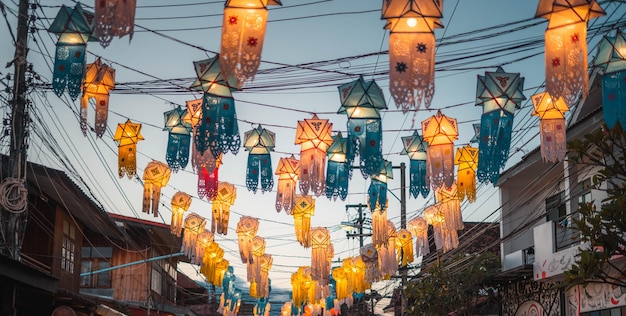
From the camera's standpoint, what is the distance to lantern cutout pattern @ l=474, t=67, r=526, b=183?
14.6 m

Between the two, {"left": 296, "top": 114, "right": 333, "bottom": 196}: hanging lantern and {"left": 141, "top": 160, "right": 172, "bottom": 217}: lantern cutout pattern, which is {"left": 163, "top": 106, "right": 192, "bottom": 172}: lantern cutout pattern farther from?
{"left": 141, "top": 160, "right": 172, "bottom": 217}: lantern cutout pattern

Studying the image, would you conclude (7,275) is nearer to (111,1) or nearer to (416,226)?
(111,1)

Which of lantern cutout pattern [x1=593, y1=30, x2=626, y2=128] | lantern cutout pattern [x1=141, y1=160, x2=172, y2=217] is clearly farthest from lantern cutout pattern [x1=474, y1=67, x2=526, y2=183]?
lantern cutout pattern [x1=141, y1=160, x2=172, y2=217]

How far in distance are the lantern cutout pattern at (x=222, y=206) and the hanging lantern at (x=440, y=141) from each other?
752 centimetres

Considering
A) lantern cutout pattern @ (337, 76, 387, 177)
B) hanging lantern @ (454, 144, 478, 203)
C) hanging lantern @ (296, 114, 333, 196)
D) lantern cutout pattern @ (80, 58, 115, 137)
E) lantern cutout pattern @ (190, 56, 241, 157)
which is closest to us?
lantern cutout pattern @ (190, 56, 241, 157)

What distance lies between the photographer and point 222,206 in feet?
74.2

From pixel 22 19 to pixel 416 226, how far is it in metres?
13.7

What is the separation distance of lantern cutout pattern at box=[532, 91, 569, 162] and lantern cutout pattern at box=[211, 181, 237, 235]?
9.83 meters

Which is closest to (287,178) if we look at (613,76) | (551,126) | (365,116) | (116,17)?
(365,116)

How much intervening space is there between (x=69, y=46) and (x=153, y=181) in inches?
300

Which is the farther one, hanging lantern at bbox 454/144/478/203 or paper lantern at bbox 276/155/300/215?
paper lantern at bbox 276/155/300/215

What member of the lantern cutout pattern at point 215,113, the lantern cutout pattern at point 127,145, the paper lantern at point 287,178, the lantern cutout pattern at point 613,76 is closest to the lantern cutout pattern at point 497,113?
the lantern cutout pattern at point 613,76

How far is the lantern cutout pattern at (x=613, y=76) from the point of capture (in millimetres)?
13133

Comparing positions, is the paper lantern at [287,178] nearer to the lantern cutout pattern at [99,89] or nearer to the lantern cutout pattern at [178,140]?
the lantern cutout pattern at [178,140]
